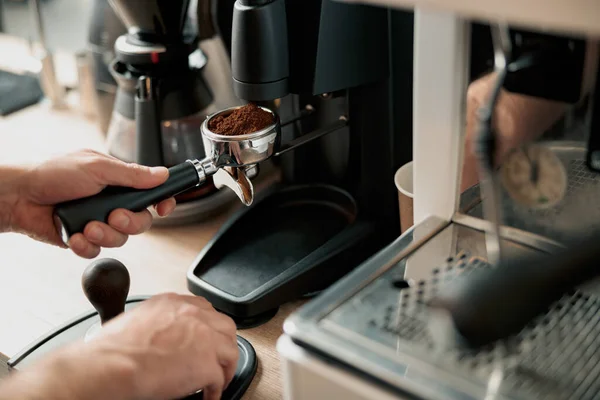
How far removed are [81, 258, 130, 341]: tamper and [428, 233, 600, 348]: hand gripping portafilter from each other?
0.35 metres

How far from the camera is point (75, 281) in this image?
813 mm

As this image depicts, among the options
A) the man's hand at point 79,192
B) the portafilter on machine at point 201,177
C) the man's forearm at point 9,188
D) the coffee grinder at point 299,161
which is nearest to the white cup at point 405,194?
the coffee grinder at point 299,161

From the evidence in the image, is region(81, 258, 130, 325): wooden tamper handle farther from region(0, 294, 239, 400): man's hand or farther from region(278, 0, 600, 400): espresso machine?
region(278, 0, 600, 400): espresso machine

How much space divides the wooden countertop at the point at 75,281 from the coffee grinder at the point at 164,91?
42 millimetres

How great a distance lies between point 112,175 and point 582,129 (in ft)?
1.31

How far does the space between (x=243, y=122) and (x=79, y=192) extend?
165 mm

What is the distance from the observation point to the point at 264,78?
62cm

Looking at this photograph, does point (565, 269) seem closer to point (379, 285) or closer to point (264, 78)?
point (379, 285)

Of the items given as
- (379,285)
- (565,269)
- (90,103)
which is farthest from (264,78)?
(90,103)

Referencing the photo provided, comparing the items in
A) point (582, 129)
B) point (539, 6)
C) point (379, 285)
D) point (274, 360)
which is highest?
point (539, 6)

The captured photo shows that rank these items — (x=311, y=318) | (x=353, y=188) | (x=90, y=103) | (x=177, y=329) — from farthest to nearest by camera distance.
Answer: (x=90, y=103), (x=353, y=188), (x=177, y=329), (x=311, y=318)

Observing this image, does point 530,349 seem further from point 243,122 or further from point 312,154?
point 312,154

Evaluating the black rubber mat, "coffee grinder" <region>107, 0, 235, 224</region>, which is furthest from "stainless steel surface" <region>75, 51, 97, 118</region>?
"coffee grinder" <region>107, 0, 235, 224</region>

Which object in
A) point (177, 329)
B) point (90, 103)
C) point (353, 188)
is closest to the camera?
point (177, 329)
